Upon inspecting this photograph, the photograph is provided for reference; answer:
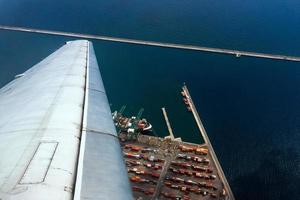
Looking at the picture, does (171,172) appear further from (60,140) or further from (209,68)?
(60,140)

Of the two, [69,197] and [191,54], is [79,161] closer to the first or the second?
[69,197]

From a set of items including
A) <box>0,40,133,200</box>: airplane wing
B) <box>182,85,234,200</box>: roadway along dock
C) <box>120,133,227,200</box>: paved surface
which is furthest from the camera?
<box>182,85,234,200</box>: roadway along dock

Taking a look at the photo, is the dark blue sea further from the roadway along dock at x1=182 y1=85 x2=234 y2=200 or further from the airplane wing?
the airplane wing

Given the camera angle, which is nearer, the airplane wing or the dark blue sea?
the airplane wing

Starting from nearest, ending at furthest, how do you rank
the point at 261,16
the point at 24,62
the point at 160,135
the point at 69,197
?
the point at 69,197, the point at 160,135, the point at 24,62, the point at 261,16

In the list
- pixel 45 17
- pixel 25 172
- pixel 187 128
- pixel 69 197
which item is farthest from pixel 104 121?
pixel 45 17

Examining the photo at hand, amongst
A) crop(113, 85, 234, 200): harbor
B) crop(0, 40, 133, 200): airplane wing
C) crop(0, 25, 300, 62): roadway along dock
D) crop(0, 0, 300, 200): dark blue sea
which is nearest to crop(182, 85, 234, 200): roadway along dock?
crop(113, 85, 234, 200): harbor

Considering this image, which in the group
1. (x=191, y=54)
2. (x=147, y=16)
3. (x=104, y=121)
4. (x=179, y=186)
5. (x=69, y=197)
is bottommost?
(x=179, y=186)
